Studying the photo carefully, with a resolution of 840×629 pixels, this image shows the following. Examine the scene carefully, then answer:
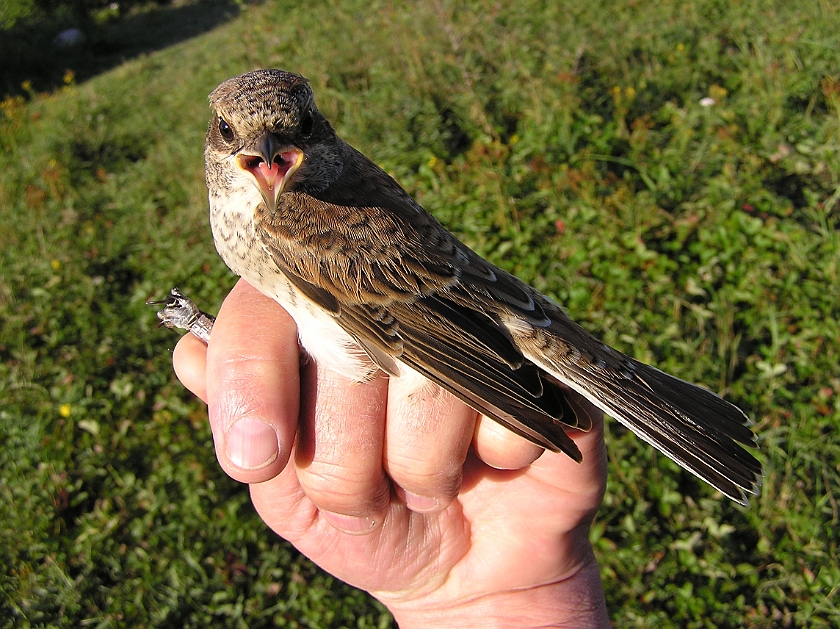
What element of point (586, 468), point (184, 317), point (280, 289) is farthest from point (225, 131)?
point (586, 468)

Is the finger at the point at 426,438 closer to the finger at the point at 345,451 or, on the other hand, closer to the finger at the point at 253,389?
the finger at the point at 345,451

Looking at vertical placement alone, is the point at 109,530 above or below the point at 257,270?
below

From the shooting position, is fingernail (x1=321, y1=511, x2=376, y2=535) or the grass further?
the grass

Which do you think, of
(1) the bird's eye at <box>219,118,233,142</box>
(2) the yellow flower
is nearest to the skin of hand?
(1) the bird's eye at <box>219,118,233,142</box>

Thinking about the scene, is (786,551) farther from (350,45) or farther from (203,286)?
(350,45)

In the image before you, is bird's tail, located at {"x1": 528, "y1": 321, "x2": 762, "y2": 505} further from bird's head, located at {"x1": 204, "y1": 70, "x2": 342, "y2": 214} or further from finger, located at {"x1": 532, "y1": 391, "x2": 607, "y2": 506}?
bird's head, located at {"x1": 204, "y1": 70, "x2": 342, "y2": 214}

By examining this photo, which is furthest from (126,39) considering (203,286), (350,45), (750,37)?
(750,37)

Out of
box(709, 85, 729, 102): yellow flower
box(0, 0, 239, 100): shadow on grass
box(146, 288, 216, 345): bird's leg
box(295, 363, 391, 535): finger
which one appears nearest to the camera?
box(295, 363, 391, 535): finger
